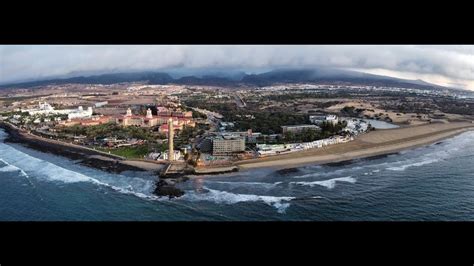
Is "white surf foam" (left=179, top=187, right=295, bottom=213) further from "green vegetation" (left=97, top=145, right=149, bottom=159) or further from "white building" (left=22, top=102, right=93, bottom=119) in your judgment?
Answer: "white building" (left=22, top=102, right=93, bottom=119)

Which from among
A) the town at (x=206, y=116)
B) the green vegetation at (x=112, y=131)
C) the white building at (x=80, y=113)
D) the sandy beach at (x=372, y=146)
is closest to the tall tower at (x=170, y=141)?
the town at (x=206, y=116)

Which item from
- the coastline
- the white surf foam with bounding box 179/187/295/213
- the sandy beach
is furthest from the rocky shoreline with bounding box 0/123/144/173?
the sandy beach

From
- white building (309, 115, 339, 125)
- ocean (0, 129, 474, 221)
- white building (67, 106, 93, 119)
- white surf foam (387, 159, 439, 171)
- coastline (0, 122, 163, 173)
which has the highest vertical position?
white building (67, 106, 93, 119)

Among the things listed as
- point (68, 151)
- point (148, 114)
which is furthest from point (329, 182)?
point (68, 151)

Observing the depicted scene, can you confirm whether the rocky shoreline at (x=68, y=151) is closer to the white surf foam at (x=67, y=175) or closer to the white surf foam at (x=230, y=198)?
the white surf foam at (x=67, y=175)
